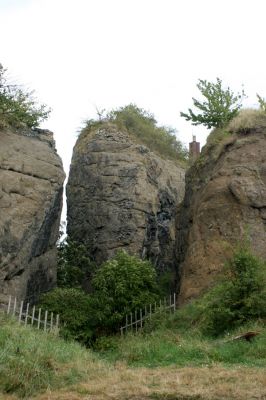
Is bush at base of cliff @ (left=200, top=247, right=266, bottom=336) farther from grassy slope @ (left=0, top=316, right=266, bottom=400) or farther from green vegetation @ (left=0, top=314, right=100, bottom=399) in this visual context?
green vegetation @ (left=0, top=314, right=100, bottom=399)

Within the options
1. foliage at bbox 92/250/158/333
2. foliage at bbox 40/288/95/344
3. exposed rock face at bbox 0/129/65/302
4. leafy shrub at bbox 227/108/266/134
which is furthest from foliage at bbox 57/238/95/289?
leafy shrub at bbox 227/108/266/134

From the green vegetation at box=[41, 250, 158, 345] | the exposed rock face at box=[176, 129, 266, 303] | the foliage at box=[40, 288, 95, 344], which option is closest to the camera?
the foliage at box=[40, 288, 95, 344]

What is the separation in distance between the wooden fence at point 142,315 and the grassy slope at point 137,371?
17.2 feet

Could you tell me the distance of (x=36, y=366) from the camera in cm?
951

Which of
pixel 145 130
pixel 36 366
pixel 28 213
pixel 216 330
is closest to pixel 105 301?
pixel 28 213

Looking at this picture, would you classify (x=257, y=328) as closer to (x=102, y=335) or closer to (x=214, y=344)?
(x=214, y=344)

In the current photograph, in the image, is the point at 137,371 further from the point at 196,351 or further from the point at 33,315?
the point at 33,315

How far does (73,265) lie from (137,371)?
14604 mm

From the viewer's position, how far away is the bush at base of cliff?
1415cm

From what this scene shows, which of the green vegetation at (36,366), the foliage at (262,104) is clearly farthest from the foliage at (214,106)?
the green vegetation at (36,366)

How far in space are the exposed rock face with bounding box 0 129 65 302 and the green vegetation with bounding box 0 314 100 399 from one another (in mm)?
7071

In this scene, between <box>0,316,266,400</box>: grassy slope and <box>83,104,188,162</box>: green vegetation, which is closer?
<box>0,316,266,400</box>: grassy slope

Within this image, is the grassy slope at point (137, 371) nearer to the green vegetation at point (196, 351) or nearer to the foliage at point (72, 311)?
the green vegetation at point (196, 351)

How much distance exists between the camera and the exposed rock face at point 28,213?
19.0 meters
